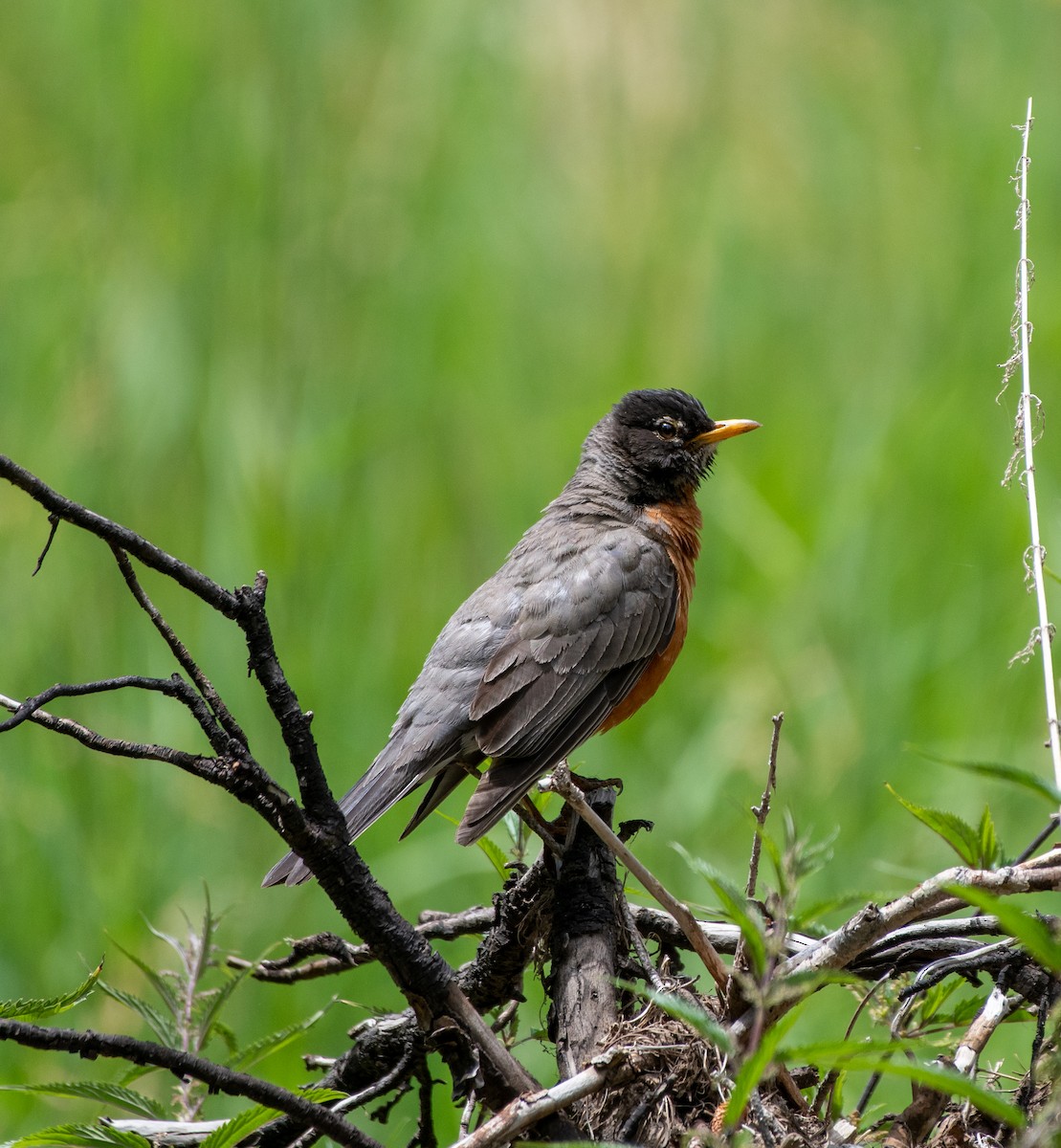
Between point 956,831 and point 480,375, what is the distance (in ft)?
14.7

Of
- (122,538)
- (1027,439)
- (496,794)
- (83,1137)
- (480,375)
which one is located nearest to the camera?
(122,538)

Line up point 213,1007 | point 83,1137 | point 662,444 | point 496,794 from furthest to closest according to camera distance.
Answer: point 662,444
point 496,794
point 213,1007
point 83,1137

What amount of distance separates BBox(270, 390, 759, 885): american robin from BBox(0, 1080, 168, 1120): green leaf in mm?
1149

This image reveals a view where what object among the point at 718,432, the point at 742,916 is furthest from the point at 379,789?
the point at 742,916

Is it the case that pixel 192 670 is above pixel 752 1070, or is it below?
above

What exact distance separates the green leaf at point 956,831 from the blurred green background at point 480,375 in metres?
2.56

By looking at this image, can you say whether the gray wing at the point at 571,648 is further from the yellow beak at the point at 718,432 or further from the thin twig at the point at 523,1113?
the thin twig at the point at 523,1113

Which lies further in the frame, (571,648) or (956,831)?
(571,648)

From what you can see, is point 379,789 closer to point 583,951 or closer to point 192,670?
point 583,951

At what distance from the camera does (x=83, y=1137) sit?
1.65 m

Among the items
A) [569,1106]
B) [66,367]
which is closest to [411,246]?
[66,367]

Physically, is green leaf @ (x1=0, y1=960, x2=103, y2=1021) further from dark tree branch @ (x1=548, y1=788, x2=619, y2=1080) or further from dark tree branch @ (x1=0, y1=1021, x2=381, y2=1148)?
dark tree branch @ (x1=548, y1=788, x2=619, y2=1080)

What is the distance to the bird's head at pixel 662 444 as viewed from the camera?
482 cm

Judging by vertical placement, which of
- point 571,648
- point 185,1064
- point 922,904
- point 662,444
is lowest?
point 185,1064
